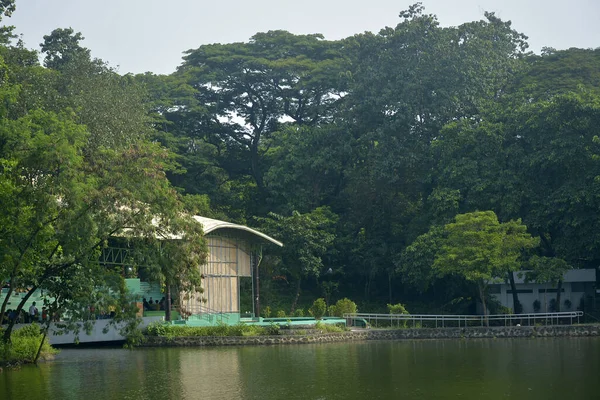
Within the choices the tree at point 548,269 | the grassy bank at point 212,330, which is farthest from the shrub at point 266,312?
the tree at point 548,269

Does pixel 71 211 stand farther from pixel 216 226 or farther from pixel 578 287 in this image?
pixel 578 287

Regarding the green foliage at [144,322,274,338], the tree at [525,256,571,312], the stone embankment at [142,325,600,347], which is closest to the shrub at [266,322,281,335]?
the green foliage at [144,322,274,338]

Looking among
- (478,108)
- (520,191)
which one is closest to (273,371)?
(520,191)

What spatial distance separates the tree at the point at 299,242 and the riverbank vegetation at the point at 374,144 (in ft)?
0.42

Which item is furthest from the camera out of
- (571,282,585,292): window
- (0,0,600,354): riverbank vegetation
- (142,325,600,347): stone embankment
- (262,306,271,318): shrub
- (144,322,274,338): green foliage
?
(571,282,585,292): window

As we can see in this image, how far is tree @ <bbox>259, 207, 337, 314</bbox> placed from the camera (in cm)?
4925

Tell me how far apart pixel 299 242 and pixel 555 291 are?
15.3m

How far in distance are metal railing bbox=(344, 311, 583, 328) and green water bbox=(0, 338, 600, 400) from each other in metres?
7.73

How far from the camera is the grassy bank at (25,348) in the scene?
1079 inches

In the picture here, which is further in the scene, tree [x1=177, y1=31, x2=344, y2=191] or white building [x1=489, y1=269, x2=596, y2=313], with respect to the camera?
tree [x1=177, y1=31, x2=344, y2=191]

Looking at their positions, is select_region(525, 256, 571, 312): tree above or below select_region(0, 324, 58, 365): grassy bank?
above

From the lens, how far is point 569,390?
1994 centimetres

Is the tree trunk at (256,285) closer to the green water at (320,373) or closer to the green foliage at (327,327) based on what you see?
the green foliage at (327,327)

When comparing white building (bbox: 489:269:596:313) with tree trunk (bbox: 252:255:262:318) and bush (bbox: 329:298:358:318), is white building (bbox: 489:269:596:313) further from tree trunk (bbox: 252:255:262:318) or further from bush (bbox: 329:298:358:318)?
tree trunk (bbox: 252:255:262:318)
